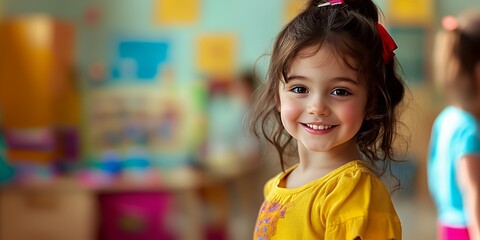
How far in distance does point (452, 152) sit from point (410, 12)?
3498 mm

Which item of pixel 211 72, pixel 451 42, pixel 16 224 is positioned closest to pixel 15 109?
pixel 16 224

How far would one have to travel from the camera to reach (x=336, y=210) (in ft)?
4.19

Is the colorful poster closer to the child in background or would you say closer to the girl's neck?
the child in background

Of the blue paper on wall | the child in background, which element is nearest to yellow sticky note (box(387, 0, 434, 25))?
the blue paper on wall

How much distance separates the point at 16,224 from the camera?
3.78 m

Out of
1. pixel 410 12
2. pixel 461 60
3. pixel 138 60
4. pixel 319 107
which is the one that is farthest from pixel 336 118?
pixel 410 12

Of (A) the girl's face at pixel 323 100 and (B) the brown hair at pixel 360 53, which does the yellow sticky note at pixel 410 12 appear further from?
(A) the girl's face at pixel 323 100

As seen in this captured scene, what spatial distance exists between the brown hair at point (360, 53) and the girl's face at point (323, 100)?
0.05ft

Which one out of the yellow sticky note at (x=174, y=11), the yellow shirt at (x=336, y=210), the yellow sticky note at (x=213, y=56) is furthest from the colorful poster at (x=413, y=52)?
the yellow shirt at (x=336, y=210)

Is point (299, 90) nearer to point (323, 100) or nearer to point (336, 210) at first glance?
point (323, 100)

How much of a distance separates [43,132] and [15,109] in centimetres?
19

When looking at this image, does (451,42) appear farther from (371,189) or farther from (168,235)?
(168,235)

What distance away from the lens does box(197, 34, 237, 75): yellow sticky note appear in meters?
5.09

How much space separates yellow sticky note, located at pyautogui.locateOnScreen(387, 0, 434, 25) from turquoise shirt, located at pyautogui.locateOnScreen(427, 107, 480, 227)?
3305 mm
